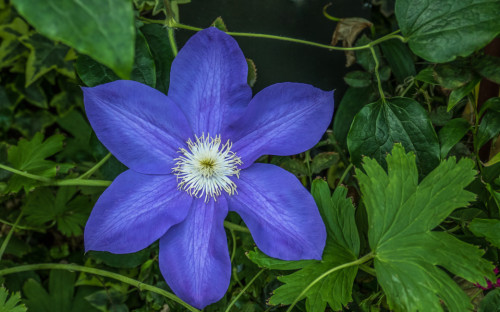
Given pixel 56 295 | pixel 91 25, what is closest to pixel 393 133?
pixel 91 25

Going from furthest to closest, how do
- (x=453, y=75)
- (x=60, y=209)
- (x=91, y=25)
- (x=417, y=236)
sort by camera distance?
1. (x=60, y=209)
2. (x=453, y=75)
3. (x=417, y=236)
4. (x=91, y=25)

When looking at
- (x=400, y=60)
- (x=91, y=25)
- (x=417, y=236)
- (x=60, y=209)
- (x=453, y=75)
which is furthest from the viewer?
(x=60, y=209)

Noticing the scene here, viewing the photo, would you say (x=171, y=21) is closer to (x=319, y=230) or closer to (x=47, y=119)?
(x=319, y=230)

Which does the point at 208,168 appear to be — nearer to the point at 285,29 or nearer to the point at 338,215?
the point at 338,215

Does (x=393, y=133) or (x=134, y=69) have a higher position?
(x=134, y=69)

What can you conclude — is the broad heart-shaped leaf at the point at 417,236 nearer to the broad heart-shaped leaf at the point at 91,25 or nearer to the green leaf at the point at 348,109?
the green leaf at the point at 348,109

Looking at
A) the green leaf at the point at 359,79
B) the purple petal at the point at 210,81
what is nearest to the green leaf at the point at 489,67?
the green leaf at the point at 359,79
